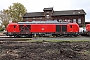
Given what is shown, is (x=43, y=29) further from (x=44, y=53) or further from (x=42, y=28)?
(x=44, y=53)

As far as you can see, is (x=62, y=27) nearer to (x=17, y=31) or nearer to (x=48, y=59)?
(x=17, y=31)

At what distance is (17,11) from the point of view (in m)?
87.8

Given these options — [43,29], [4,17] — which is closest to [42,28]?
[43,29]

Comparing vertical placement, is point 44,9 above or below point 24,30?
above

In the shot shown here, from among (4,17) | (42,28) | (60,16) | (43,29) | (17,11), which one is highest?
(17,11)

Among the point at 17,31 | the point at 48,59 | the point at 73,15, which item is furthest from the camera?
the point at 73,15

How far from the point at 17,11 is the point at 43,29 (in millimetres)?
53270

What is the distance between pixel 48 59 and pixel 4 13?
84.0m

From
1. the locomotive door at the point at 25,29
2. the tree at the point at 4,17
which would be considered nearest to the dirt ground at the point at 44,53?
the locomotive door at the point at 25,29

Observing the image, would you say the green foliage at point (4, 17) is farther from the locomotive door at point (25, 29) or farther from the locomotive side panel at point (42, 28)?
the locomotive side panel at point (42, 28)

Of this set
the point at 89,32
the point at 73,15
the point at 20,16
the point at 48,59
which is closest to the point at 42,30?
the point at 89,32

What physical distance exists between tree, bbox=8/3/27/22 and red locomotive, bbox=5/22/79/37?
49.1 m

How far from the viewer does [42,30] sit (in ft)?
121

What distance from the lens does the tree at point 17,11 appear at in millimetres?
85688
